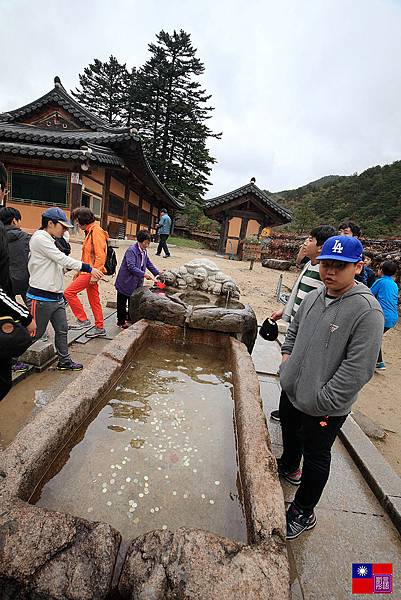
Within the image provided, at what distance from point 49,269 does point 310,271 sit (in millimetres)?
2565

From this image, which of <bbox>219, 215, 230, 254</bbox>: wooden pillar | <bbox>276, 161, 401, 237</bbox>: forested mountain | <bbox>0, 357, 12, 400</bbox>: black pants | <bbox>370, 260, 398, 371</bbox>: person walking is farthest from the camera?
<bbox>276, 161, 401, 237</bbox>: forested mountain

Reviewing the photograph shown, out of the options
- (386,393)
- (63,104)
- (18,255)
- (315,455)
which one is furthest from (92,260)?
(63,104)

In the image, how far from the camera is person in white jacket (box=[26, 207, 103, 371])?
2869mm

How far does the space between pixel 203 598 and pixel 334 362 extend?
1.15m

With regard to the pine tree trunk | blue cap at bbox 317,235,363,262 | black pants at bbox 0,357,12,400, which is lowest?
black pants at bbox 0,357,12,400

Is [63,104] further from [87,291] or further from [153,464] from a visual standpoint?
[153,464]

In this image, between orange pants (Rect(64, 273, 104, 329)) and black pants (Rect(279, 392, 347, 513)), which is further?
orange pants (Rect(64, 273, 104, 329))

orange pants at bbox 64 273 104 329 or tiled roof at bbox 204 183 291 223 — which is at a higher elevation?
tiled roof at bbox 204 183 291 223

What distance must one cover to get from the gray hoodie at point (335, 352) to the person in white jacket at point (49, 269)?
2.29 m

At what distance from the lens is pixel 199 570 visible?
111cm

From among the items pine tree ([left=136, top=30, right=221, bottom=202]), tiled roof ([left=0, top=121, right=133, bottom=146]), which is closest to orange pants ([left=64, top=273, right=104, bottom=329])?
tiled roof ([left=0, top=121, right=133, bottom=146])

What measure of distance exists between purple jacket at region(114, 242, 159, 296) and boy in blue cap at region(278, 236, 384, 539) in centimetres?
294

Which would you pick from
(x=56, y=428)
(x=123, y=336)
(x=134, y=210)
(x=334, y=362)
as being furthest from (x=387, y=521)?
(x=134, y=210)

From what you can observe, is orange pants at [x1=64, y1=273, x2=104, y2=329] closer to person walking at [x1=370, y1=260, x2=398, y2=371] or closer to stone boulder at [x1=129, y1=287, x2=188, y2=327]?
stone boulder at [x1=129, y1=287, x2=188, y2=327]
